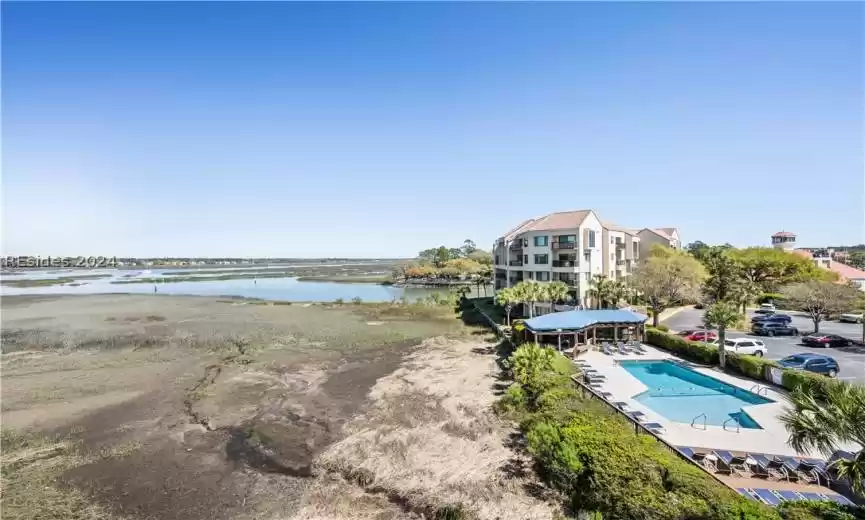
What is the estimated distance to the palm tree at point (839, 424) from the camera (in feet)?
29.0

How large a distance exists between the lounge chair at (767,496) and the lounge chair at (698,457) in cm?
168

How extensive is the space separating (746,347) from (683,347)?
404 centimetres

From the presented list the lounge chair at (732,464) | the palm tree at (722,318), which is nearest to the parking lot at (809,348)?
the palm tree at (722,318)

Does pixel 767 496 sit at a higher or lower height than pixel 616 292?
lower

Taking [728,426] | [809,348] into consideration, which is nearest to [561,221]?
[809,348]

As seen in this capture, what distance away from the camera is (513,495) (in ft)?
49.9

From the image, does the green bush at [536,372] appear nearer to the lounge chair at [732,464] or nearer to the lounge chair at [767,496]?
the lounge chair at [732,464]

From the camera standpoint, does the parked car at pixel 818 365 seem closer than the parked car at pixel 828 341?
Yes

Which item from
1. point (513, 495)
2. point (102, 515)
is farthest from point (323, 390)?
point (513, 495)

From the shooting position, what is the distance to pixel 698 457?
15.4 meters

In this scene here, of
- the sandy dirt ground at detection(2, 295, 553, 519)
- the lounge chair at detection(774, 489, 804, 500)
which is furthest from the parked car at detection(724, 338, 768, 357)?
the lounge chair at detection(774, 489, 804, 500)

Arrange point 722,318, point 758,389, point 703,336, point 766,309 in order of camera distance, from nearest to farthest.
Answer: point 758,389, point 722,318, point 703,336, point 766,309

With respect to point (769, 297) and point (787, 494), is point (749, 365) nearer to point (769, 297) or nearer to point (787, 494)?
point (787, 494)

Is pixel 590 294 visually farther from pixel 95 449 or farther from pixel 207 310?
pixel 207 310
